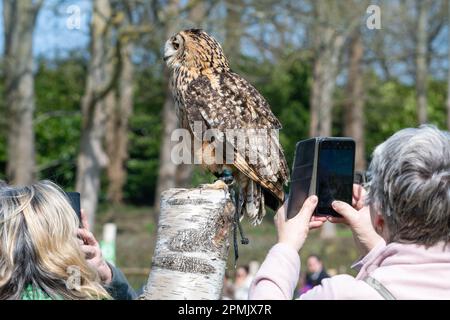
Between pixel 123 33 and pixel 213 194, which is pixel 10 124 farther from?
pixel 213 194

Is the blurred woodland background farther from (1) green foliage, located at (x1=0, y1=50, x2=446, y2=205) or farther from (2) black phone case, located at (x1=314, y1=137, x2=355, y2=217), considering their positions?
(2) black phone case, located at (x1=314, y1=137, x2=355, y2=217)

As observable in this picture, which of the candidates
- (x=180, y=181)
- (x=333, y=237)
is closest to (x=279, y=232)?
(x=180, y=181)

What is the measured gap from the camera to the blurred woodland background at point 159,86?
16.0m

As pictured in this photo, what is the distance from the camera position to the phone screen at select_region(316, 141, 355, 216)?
2.65 meters

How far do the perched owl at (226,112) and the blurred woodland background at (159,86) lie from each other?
29.6ft

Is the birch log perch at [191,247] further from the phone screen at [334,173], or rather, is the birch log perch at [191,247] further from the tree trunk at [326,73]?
the tree trunk at [326,73]

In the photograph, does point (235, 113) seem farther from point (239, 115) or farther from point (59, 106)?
point (59, 106)

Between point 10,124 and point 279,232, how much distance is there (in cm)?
1425

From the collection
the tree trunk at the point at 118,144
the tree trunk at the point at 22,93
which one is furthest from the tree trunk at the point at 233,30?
the tree trunk at the point at 118,144

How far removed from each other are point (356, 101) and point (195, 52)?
2282cm

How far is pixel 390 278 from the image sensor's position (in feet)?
7.41

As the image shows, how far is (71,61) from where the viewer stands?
82.3 ft

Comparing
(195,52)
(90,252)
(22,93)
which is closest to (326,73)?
(22,93)
